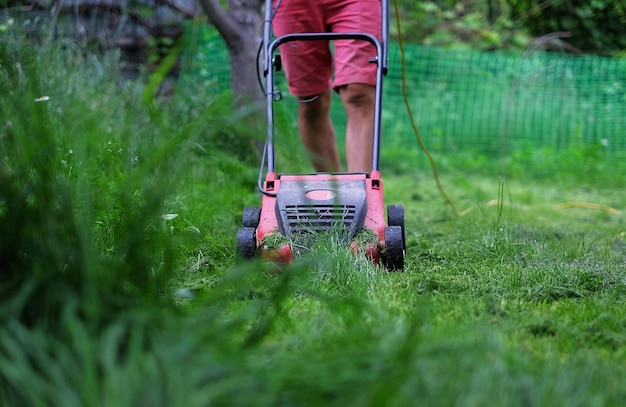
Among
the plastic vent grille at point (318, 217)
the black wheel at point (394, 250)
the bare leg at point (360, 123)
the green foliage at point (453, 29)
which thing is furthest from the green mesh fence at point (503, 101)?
the black wheel at point (394, 250)

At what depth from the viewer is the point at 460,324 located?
156 cm

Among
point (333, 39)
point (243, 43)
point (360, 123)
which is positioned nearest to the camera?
point (333, 39)

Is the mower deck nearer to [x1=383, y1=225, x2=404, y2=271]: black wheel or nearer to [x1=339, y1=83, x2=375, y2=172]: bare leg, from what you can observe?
[x1=383, y1=225, x2=404, y2=271]: black wheel

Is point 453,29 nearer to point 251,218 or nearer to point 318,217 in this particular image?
point 251,218

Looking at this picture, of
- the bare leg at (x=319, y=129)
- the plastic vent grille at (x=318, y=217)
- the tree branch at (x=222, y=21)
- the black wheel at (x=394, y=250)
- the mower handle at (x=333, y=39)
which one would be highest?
the tree branch at (x=222, y=21)

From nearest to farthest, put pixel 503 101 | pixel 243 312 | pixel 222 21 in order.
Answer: pixel 243 312 < pixel 222 21 < pixel 503 101

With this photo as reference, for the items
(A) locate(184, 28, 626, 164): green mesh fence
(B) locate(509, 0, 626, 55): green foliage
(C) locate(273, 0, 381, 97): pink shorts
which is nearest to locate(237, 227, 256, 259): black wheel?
(C) locate(273, 0, 381, 97): pink shorts

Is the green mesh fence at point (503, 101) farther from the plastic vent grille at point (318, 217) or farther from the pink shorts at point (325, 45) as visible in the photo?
the plastic vent grille at point (318, 217)

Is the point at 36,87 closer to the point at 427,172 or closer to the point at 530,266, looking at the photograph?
the point at 530,266

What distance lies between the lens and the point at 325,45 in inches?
126

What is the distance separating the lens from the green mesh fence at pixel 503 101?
19.9 ft

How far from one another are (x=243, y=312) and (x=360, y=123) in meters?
1.79

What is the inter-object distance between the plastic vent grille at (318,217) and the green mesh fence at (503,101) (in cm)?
362

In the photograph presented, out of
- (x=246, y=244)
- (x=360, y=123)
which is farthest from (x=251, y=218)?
(x=360, y=123)
